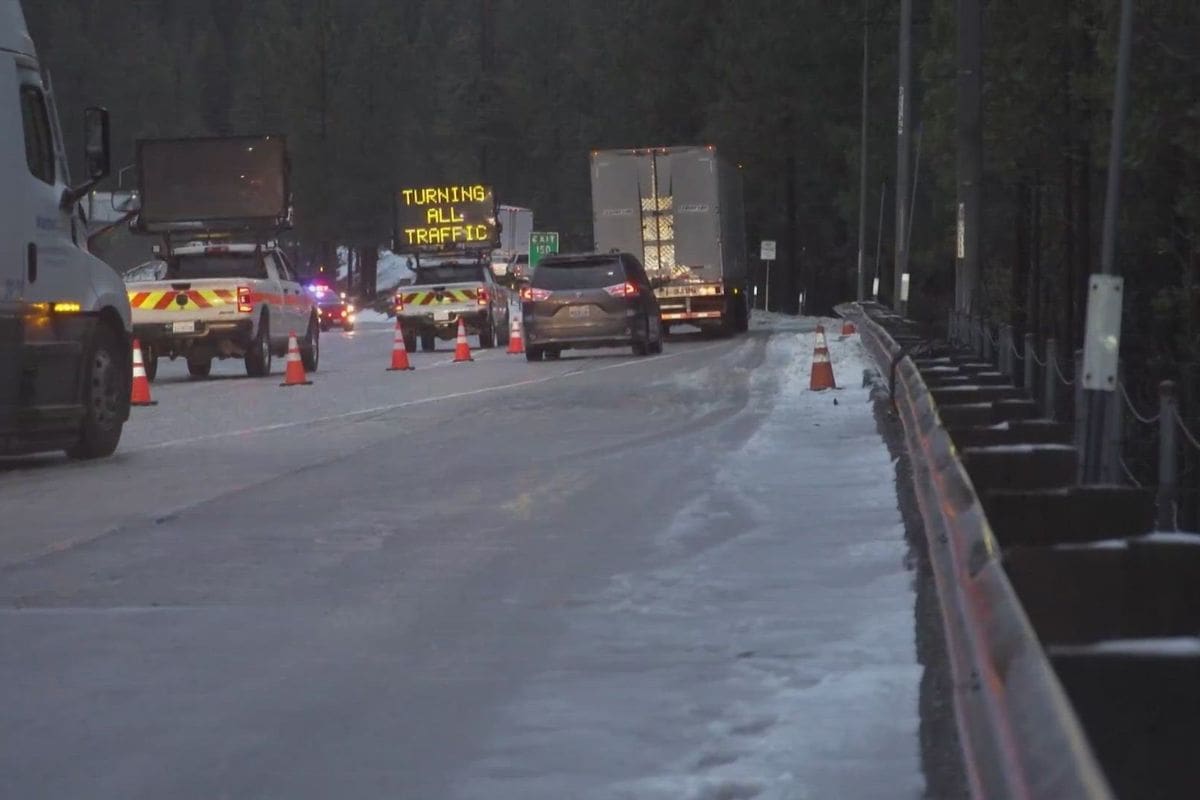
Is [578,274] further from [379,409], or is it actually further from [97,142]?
[97,142]

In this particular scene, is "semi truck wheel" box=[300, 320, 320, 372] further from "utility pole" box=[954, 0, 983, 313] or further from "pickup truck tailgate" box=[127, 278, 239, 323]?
"utility pole" box=[954, 0, 983, 313]

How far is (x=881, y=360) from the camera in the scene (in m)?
22.1

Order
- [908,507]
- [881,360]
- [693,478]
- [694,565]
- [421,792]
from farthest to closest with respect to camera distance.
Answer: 1. [881,360]
2. [693,478]
3. [908,507]
4. [694,565]
5. [421,792]

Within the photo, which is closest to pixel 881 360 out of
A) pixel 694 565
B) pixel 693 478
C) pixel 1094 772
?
pixel 693 478

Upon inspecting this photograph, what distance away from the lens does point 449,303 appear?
133ft

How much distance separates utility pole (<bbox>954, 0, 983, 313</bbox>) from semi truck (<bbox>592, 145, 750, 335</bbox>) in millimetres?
13839

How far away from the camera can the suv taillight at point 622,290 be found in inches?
1291

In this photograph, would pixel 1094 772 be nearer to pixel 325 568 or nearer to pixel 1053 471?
pixel 1053 471

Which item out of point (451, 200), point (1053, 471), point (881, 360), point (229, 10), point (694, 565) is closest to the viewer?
point (1053, 471)

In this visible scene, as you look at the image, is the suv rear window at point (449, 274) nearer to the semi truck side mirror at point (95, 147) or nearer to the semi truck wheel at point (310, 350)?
the semi truck wheel at point (310, 350)

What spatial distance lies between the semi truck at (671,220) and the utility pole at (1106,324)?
30603mm

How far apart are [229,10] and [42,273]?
155m

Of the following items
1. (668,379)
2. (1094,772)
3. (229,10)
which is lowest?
(668,379)

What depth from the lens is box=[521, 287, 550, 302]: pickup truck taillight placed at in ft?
108
